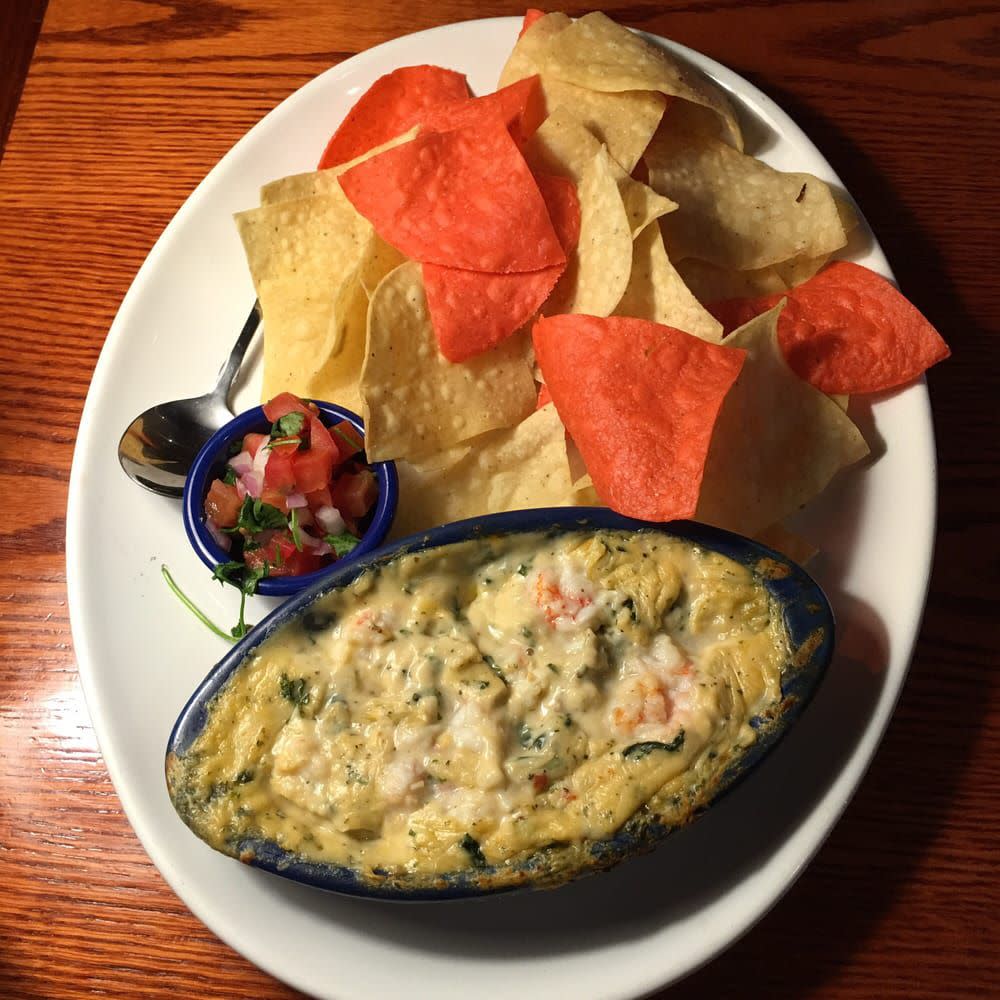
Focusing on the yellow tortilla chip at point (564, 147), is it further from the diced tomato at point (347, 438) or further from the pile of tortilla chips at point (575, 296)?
the diced tomato at point (347, 438)

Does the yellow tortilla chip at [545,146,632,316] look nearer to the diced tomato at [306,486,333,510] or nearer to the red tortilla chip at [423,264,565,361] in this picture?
the red tortilla chip at [423,264,565,361]

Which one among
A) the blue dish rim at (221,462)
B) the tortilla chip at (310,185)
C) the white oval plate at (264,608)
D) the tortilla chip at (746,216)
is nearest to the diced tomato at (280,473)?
the blue dish rim at (221,462)

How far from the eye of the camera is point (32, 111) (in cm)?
201

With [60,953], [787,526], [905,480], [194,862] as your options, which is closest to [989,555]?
[905,480]

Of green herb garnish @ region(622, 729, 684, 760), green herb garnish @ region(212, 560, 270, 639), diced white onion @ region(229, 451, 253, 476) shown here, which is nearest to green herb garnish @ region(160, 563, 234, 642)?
green herb garnish @ region(212, 560, 270, 639)

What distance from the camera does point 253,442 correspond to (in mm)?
1483

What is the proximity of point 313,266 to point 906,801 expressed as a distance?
1278 mm

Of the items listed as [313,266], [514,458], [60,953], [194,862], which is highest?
[313,266]

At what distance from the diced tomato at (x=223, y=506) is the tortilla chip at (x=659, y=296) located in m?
0.64

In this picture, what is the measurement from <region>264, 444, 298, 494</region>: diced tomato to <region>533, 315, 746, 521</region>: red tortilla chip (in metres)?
0.39

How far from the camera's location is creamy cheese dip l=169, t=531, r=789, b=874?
1.14 m

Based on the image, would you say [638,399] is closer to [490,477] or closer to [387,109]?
[490,477]

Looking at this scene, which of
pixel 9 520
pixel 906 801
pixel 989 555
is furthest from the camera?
pixel 9 520

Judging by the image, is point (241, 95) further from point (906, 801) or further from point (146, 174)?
point (906, 801)
